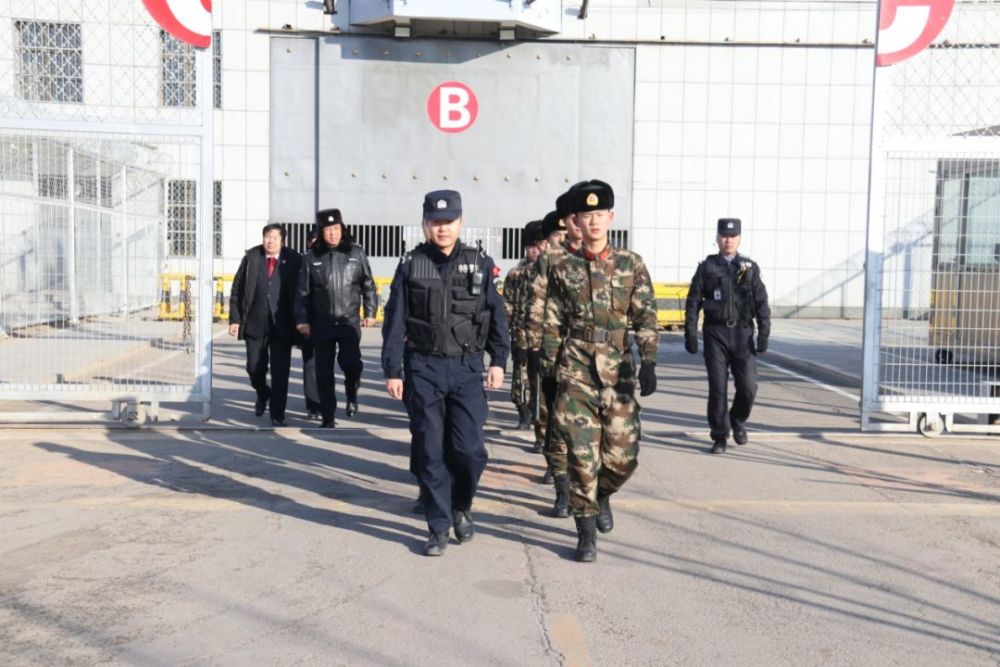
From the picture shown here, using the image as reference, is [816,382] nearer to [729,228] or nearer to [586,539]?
[729,228]

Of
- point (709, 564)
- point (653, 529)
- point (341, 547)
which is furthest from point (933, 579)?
point (341, 547)

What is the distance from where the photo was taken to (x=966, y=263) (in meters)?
12.0

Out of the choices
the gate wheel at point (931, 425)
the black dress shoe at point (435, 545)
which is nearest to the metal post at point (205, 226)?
the black dress shoe at point (435, 545)

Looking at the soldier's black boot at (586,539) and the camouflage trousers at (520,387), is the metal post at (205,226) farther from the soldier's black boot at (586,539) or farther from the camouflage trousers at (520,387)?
the soldier's black boot at (586,539)

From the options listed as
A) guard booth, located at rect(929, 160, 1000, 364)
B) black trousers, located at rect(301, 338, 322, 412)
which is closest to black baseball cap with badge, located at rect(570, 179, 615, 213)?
black trousers, located at rect(301, 338, 322, 412)

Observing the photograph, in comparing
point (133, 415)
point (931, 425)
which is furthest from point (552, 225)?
point (133, 415)

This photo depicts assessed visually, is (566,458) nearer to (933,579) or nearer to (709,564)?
(709,564)

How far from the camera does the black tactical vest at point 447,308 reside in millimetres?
5887

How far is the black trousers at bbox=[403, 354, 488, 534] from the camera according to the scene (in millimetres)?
5781

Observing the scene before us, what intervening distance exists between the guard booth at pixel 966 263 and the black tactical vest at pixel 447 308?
606 centimetres

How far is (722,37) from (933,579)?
2124 centimetres

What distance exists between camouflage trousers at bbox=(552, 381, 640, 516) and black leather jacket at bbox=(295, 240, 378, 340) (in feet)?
14.1

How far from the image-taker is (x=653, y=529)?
20.6 ft

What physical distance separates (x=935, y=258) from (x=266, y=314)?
7823 mm
